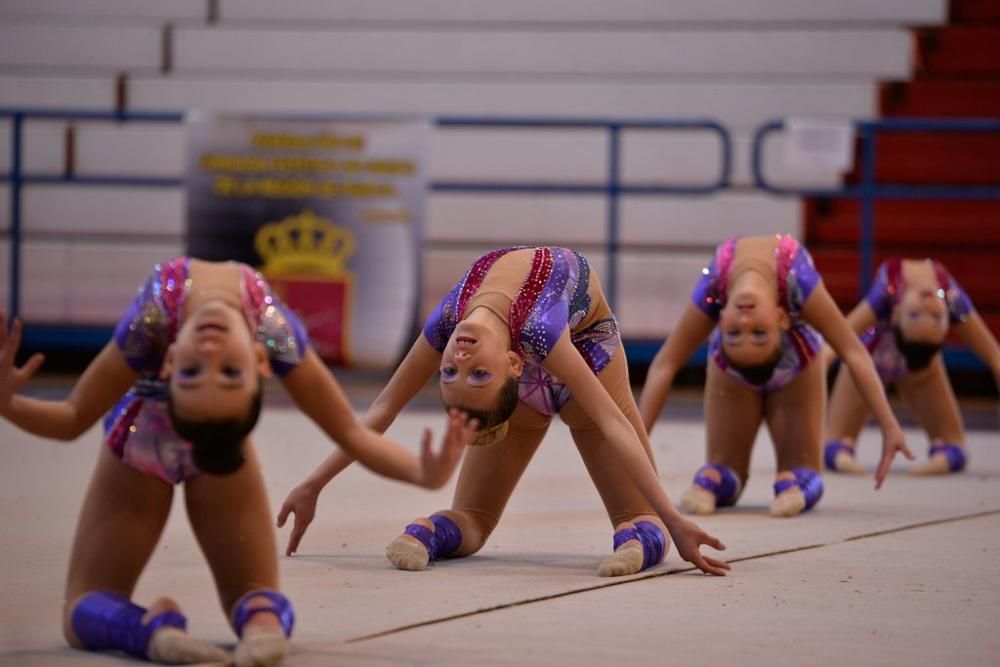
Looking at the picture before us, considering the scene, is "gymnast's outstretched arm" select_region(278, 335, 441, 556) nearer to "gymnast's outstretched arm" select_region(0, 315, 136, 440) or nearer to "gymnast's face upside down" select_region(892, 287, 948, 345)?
"gymnast's outstretched arm" select_region(0, 315, 136, 440)

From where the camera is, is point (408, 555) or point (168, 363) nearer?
point (168, 363)

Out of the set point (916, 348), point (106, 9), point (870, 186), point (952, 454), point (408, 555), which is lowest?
point (952, 454)

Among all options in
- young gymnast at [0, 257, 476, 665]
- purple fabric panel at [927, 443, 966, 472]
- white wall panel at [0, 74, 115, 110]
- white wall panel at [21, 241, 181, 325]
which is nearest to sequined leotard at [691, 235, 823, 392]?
purple fabric panel at [927, 443, 966, 472]

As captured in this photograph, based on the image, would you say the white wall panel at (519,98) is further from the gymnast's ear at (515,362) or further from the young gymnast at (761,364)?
the gymnast's ear at (515,362)

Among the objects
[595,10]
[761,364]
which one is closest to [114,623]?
[761,364]

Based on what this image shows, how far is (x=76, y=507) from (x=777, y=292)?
201 cm

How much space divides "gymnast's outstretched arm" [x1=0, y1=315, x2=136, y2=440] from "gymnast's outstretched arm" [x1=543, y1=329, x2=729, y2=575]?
0.98 meters

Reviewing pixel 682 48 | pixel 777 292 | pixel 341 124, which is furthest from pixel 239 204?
pixel 777 292

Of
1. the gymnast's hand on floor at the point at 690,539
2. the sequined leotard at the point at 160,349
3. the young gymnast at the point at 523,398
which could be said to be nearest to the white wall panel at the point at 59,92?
the young gymnast at the point at 523,398

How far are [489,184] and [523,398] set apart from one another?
4.57 meters

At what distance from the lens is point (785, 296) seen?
4332mm

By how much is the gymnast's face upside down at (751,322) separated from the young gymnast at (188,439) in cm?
180

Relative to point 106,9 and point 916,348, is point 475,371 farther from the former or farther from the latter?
point 106,9

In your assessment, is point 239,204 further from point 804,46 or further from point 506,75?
point 804,46
